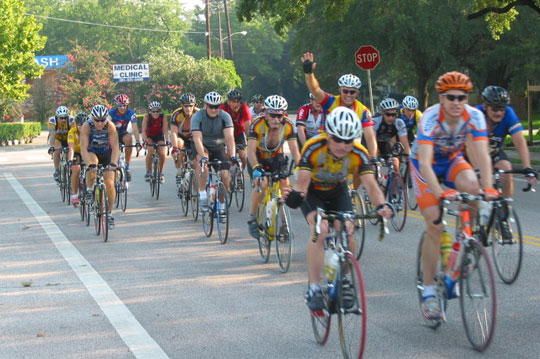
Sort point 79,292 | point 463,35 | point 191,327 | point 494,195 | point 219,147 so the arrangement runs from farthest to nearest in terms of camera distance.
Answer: point 463,35 < point 219,147 < point 79,292 < point 191,327 < point 494,195

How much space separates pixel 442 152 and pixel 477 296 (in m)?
1.63

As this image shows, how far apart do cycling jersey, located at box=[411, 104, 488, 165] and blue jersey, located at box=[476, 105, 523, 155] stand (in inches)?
87.1

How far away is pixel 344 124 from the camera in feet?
19.6

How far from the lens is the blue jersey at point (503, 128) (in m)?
9.03

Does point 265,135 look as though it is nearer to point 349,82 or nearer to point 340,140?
point 349,82

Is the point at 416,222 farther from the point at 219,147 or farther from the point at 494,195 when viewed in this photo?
the point at 494,195

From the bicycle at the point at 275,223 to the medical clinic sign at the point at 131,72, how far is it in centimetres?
4732

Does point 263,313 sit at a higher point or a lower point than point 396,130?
lower

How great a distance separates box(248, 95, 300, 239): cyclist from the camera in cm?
1002

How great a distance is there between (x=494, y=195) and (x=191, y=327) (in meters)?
2.69

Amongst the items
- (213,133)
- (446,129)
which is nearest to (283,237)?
(446,129)

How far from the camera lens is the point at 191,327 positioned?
6859mm

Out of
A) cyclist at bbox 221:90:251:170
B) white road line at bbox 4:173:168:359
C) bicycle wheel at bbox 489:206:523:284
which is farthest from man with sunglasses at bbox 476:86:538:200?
cyclist at bbox 221:90:251:170

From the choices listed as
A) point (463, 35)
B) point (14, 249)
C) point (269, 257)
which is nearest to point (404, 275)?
point (269, 257)
